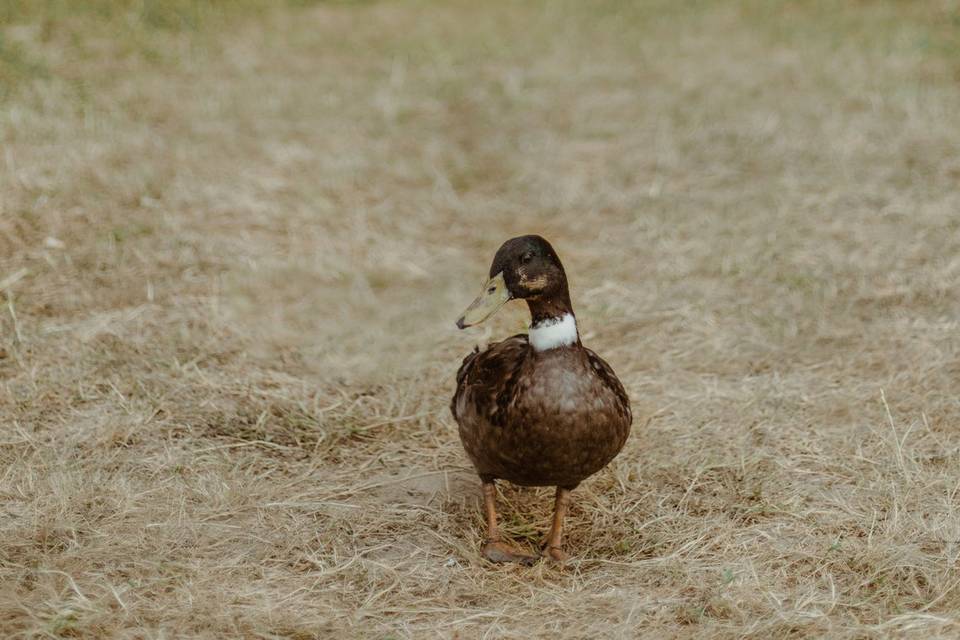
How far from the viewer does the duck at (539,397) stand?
324 centimetres

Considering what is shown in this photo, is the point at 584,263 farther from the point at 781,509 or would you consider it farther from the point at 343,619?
the point at 343,619

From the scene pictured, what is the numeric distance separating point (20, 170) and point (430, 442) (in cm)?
294

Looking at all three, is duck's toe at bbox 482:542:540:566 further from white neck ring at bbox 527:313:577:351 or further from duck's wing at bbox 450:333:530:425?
white neck ring at bbox 527:313:577:351

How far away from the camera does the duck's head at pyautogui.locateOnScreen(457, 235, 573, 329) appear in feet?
10.9

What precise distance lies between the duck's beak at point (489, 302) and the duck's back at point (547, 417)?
171mm

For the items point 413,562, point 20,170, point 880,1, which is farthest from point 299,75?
point 413,562

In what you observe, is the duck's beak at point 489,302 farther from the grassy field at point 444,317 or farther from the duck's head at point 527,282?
the grassy field at point 444,317

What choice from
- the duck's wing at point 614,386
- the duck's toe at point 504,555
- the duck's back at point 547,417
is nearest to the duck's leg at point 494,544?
the duck's toe at point 504,555

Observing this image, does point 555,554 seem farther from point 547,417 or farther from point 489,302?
point 489,302

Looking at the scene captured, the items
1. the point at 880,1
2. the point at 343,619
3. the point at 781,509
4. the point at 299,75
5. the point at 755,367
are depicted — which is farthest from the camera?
the point at 880,1

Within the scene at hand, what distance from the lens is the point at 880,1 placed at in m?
9.85

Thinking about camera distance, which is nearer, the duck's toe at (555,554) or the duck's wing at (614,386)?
the duck's wing at (614,386)

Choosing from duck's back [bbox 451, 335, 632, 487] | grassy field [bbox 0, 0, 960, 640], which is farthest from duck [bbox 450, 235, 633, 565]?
grassy field [bbox 0, 0, 960, 640]

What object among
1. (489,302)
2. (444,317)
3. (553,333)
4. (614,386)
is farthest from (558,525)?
(444,317)
